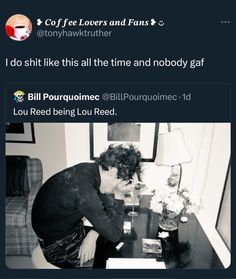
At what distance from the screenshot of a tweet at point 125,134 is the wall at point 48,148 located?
0.13 meters

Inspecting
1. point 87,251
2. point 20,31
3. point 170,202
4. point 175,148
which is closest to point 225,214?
point 170,202

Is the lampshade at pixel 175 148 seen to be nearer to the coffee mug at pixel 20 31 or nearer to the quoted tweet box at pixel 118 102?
the quoted tweet box at pixel 118 102

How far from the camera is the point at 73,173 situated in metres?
1.42

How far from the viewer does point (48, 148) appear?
2518 mm

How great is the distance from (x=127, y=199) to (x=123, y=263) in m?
0.75

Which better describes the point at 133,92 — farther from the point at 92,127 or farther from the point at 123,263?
the point at 92,127

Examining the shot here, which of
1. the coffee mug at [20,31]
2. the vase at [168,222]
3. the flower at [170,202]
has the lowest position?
the vase at [168,222]

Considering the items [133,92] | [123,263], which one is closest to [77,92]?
[133,92]

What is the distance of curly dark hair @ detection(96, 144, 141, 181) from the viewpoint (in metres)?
1.47

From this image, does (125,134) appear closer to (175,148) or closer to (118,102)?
(175,148)

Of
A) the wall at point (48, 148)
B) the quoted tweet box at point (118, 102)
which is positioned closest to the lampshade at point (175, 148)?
the quoted tweet box at point (118, 102)

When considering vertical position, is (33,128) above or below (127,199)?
above

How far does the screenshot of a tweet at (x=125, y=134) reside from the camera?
99 cm

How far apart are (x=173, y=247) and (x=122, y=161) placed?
596 millimetres
